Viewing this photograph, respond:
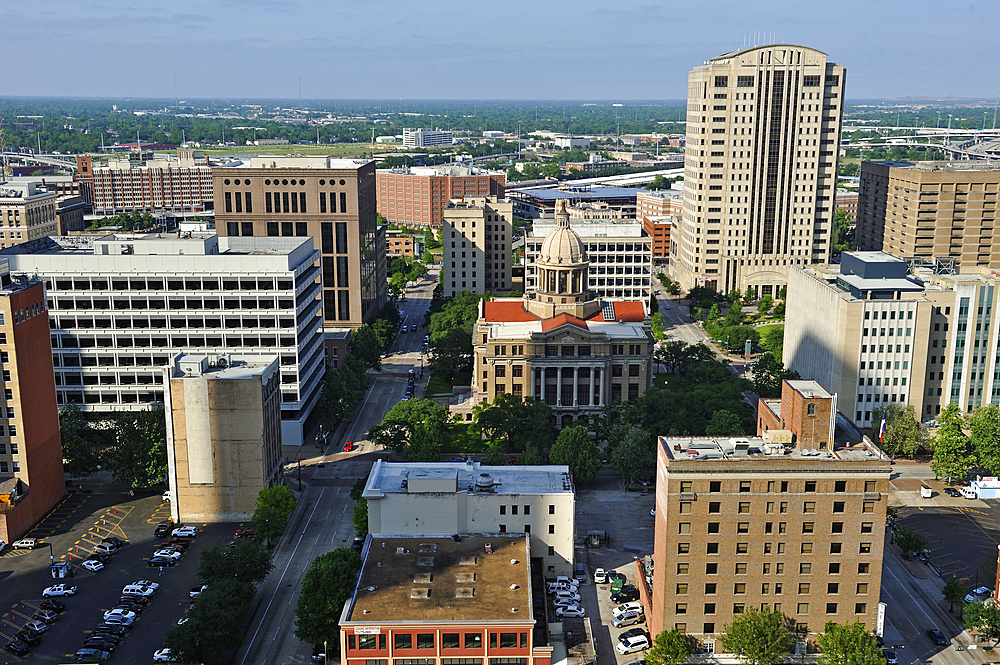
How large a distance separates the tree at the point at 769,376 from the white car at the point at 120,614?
11386cm

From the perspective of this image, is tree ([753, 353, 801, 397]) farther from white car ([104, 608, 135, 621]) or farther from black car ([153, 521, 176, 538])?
white car ([104, 608, 135, 621])

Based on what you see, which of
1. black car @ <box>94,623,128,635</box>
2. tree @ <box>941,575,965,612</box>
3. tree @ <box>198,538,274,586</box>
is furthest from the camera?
tree @ <box>198,538,274,586</box>

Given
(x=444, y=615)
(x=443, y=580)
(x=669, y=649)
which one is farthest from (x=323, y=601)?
(x=669, y=649)

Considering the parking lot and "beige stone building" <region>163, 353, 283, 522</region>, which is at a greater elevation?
"beige stone building" <region>163, 353, 283, 522</region>

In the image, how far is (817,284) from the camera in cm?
16288

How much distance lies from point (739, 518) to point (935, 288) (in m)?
84.2

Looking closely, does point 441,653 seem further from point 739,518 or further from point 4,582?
point 4,582

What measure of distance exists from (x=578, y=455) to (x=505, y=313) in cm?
5057

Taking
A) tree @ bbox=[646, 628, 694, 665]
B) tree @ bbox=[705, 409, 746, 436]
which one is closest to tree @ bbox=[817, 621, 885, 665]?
tree @ bbox=[646, 628, 694, 665]

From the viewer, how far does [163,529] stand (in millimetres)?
119562

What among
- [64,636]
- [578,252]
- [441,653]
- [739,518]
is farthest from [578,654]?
[578,252]

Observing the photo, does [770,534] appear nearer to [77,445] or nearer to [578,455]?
[578,455]

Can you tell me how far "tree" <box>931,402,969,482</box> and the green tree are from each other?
12.5ft

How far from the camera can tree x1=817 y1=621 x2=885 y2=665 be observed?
84.2 metres
